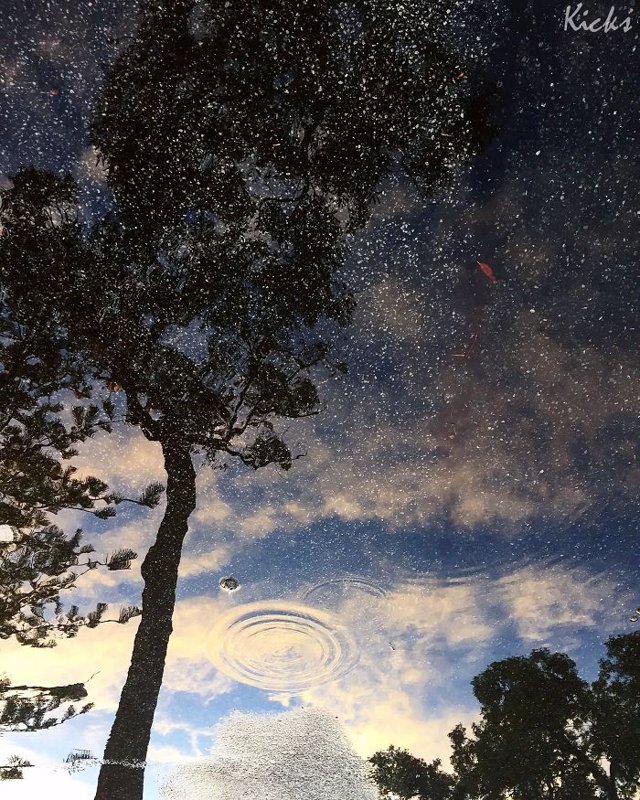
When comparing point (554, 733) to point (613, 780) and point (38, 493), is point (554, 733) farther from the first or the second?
point (38, 493)

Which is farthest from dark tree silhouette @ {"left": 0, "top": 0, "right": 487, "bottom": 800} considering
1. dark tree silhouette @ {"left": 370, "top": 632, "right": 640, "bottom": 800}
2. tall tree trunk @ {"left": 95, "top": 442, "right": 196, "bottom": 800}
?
dark tree silhouette @ {"left": 370, "top": 632, "right": 640, "bottom": 800}

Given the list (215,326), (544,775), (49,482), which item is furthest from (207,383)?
(544,775)

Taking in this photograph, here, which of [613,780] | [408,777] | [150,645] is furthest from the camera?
[408,777]

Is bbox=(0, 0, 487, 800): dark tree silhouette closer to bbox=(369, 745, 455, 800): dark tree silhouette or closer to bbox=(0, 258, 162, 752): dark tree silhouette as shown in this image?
bbox=(0, 258, 162, 752): dark tree silhouette

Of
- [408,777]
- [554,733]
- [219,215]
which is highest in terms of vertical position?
[219,215]

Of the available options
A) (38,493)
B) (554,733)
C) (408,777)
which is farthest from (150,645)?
(408,777)

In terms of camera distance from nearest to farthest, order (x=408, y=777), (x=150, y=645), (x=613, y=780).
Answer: (x=150, y=645) < (x=613, y=780) < (x=408, y=777)

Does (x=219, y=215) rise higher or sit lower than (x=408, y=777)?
higher

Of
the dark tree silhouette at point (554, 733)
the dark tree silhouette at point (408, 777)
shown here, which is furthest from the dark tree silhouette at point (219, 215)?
the dark tree silhouette at point (408, 777)
